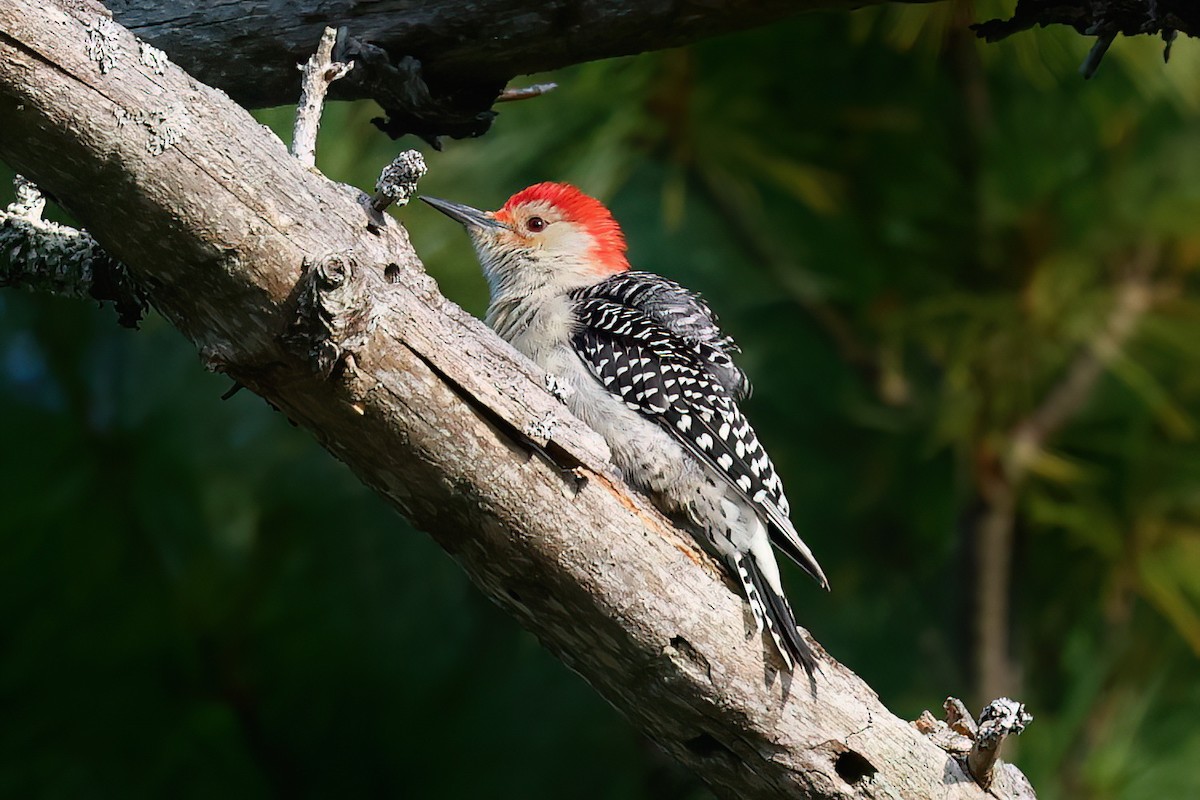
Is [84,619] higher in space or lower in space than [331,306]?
lower

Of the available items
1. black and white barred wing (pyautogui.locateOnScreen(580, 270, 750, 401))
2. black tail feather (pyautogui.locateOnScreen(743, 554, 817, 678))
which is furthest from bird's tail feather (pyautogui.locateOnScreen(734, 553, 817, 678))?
black and white barred wing (pyautogui.locateOnScreen(580, 270, 750, 401))

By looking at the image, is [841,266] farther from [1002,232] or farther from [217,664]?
[217,664]

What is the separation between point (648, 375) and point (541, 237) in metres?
0.91

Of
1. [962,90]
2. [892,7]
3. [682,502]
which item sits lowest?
[682,502]

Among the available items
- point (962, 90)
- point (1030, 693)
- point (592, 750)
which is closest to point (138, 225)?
point (592, 750)

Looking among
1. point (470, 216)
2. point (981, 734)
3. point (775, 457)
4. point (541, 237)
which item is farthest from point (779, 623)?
point (775, 457)

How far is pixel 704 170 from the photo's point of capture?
5039 mm

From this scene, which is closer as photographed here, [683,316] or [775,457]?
[683,316]

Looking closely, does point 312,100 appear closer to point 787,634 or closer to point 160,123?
point 160,123

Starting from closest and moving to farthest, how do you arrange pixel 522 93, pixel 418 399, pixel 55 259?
pixel 418 399
pixel 55 259
pixel 522 93

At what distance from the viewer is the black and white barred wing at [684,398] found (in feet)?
9.94

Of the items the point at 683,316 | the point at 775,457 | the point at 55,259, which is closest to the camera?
the point at 55,259

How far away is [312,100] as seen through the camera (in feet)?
7.69

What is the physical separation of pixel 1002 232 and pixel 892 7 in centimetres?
115
